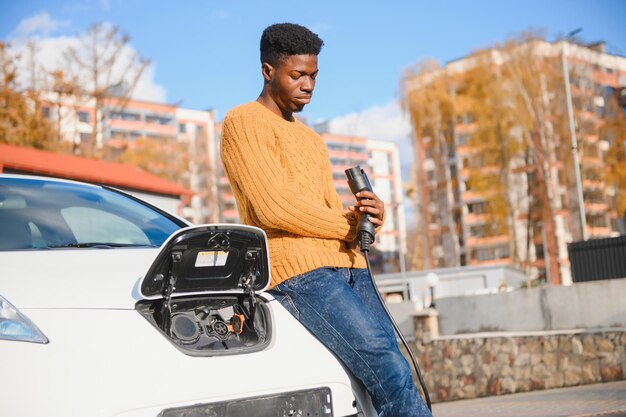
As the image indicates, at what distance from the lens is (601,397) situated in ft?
26.6

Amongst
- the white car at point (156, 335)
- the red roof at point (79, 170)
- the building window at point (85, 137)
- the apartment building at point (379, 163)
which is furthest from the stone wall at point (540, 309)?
the apartment building at point (379, 163)

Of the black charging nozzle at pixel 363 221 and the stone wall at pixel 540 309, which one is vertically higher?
the black charging nozzle at pixel 363 221

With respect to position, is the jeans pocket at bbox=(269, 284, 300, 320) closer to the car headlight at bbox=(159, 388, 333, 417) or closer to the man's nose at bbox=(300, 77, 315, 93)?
the car headlight at bbox=(159, 388, 333, 417)

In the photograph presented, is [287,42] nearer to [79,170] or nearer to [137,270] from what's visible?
[137,270]

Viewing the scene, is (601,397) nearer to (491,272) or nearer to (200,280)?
(200,280)

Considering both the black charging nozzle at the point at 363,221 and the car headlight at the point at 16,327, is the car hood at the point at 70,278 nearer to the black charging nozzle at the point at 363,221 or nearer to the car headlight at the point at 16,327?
the car headlight at the point at 16,327

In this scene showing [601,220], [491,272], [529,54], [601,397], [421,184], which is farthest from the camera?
[421,184]

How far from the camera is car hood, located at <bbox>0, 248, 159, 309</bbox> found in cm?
227

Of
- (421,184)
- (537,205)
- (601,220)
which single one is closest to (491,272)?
(537,205)

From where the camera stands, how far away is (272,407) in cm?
233

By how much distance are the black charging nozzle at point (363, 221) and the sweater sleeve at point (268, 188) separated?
0.18 ft

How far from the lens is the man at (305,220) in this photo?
2.56 meters

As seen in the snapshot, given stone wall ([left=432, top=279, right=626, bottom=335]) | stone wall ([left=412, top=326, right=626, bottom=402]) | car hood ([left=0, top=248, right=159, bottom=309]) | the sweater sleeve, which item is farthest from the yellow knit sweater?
stone wall ([left=432, top=279, right=626, bottom=335])

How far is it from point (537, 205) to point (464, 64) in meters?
9.54
